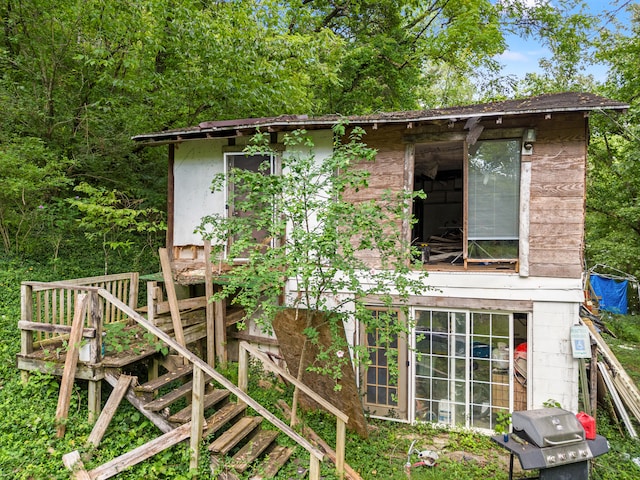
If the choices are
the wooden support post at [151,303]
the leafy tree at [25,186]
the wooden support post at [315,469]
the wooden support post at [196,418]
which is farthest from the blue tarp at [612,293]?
the leafy tree at [25,186]

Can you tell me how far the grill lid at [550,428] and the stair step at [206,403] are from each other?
3.78 m

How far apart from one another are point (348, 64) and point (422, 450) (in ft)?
38.8

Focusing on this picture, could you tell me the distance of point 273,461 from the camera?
4469 millimetres

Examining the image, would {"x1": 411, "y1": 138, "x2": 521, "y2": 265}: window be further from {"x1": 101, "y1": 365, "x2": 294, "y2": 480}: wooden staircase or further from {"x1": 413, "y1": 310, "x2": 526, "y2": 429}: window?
{"x1": 101, "y1": 365, "x2": 294, "y2": 480}: wooden staircase

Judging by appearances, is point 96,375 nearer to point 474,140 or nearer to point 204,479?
point 204,479

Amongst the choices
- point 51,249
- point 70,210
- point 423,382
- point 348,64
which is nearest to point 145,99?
point 70,210

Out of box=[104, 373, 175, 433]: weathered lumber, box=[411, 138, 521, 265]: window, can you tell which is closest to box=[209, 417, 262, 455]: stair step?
box=[104, 373, 175, 433]: weathered lumber

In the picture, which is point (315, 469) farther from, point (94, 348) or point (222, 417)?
point (94, 348)

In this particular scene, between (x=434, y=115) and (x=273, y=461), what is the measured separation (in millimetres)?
5332

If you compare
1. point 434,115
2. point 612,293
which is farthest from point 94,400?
point 612,293

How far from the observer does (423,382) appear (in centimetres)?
596

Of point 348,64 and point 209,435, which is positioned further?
point 348,64

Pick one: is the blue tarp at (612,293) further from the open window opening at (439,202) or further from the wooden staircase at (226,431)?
the wooden staircase at (226,431)

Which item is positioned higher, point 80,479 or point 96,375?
point 96,375
